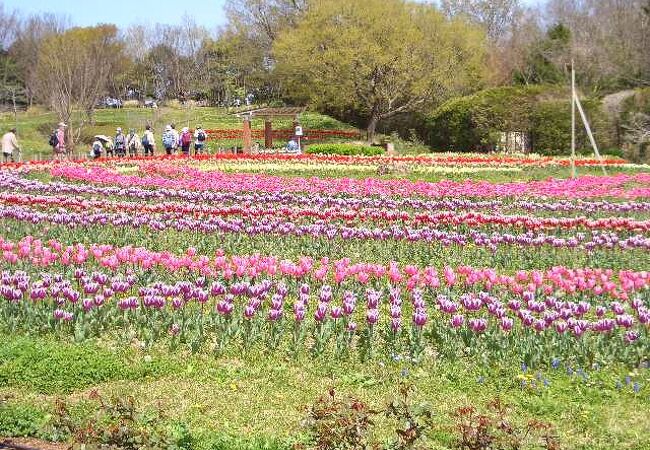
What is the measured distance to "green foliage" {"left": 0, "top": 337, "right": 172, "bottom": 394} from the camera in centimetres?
618

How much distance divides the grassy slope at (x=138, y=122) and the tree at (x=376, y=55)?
6755mm

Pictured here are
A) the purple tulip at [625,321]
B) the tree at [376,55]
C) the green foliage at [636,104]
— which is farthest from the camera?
the tree at [376,55]

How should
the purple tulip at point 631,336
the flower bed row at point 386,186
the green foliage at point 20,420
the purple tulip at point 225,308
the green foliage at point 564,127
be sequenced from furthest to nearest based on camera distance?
the green foliage at point 564,127
the flower bed row at point 386,186
the purple tulip at point 225,308
the purple tulip at point 631,336
the green foliage at point 20,420

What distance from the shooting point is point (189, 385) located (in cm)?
621

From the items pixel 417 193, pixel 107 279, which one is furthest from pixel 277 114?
pixel 107 279

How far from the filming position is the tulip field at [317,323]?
19.4ft

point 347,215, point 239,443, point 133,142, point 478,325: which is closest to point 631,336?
point 478,325

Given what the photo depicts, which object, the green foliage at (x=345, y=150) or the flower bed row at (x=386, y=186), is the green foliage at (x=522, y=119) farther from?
the flower bed row at (x=386, y=186)

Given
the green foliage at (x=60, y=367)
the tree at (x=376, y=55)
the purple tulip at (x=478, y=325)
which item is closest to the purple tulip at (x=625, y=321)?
the purple tulip at (x=478, y=325)

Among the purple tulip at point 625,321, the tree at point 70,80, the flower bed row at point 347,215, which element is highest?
the tree at point 70,80

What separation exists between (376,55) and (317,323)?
117 ft

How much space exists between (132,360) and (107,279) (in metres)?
1.61

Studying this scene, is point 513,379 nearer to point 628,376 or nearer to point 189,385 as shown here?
point 628,376

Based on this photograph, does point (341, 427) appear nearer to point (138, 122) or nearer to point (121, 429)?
point (121, 429)
